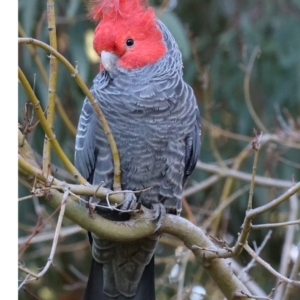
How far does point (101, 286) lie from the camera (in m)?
2.00

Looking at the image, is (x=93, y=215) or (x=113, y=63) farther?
(x=113, y=63)

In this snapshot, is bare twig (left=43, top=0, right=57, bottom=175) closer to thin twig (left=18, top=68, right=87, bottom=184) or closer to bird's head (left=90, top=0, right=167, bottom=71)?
thin twig (left=18, top=68, right=87, bottom=184)

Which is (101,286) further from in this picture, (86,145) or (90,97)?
(90,97)

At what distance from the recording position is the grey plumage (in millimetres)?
1801

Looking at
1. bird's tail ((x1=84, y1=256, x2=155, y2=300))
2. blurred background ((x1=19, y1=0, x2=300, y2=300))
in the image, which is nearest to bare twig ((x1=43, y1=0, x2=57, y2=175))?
bird's tail ((x1=84, y1=256, x2=155, y2=300))

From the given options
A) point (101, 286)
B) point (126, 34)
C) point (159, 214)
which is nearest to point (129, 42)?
point (126, 34)

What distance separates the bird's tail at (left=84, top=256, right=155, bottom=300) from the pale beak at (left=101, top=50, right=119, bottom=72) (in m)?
0.64

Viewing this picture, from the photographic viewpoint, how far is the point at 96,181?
1836 mm

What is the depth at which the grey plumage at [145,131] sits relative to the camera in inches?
70.9

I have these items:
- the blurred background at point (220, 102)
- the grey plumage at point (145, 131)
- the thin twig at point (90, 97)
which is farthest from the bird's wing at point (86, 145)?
the blurred background at point (220, 102)
